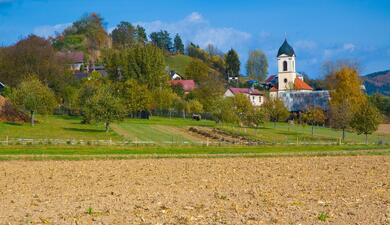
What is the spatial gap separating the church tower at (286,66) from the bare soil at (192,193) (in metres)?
124

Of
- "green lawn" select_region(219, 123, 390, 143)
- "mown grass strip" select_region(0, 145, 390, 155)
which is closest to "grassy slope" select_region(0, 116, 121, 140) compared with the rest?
"mown grass strip" select_region(0, 145, 390, 155)

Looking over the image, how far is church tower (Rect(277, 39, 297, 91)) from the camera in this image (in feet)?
529

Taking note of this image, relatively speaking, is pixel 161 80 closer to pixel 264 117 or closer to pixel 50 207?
pixel 264 117

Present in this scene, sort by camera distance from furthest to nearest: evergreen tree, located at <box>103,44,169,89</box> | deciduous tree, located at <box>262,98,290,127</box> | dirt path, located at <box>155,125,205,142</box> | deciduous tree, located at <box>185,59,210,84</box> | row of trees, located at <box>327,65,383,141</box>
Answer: deciduous tree, located at <box>185,59,210,84</box> → evergreen tree, located at <box>103,44,169,89</box> → deciduous tree, located at <box>262,98,290,127</box> → row of trees, located at <box>327,65,383,141</box> → dirt path, located at <box>155,125,205,142</box>

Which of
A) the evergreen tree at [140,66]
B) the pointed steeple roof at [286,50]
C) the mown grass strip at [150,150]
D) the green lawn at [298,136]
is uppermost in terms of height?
the pointed steeple roof at [286,50]

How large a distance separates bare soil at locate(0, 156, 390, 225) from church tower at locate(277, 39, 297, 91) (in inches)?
4880

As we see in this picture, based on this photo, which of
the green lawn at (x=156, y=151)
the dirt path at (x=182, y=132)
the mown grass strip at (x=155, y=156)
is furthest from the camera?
the dirt path at (x=182, y=132)

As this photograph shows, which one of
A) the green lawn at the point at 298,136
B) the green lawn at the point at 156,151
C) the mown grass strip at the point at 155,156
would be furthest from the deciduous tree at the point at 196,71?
the mown grass strip at the point at 155,156

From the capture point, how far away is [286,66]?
162375 millimetres

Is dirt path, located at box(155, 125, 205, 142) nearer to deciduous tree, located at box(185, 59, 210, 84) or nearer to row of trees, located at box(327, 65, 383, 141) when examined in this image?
row of trees, located at box(327, 65, 383, 141)

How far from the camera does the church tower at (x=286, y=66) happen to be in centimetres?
16138

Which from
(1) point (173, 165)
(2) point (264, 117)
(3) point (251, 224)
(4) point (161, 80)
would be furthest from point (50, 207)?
(4) point (161, 80)

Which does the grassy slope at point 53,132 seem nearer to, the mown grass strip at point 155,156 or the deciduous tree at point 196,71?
the mown grass strip at point 155,156

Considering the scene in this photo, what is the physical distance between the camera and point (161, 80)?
113 metres
